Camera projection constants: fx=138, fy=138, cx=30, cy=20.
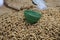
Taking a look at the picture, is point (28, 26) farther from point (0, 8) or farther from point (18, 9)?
point (0, 8)

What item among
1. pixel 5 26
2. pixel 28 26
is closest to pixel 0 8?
pixel 5 26

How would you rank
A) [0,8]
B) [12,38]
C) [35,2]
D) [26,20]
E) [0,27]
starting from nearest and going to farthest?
[12,38], [0,27], [26,20], [0,8], [35,2]

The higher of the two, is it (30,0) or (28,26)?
(30,0)

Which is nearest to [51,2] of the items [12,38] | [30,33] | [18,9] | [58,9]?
[58,9]

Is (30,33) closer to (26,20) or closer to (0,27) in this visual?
(26,20)

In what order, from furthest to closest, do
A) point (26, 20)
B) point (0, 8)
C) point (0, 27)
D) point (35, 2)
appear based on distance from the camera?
1. point (35, 2)
2. point (0, 8)
3. point (26, 20)
4. point (0, 27)

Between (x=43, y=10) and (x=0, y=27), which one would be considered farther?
(x=43, y=10)

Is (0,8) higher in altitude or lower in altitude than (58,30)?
higher

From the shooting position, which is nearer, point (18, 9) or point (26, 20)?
point (26, 20)

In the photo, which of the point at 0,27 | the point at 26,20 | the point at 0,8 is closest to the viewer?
the point at 0,27
